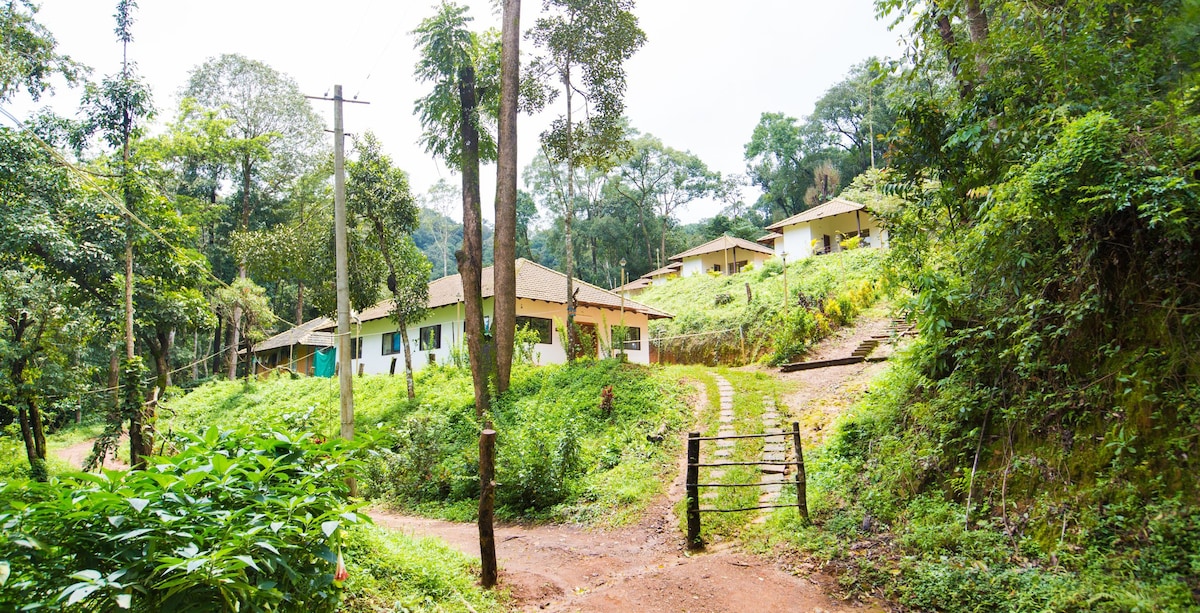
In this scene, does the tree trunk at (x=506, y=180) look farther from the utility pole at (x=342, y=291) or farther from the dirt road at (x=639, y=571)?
the dirt road at (x=639, y=571)

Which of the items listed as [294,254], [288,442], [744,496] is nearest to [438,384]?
[294,254]

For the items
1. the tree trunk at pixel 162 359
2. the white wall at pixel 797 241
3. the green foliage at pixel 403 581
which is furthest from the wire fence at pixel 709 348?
the tree trunk at pixel 162 359

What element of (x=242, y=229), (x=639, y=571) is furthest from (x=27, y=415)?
(x=242, y=229)

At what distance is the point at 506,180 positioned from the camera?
1512 centimetres

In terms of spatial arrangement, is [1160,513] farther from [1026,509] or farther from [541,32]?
[541,32]

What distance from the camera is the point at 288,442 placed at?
3.43 meters

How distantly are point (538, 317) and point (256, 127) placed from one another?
21709 millimetres

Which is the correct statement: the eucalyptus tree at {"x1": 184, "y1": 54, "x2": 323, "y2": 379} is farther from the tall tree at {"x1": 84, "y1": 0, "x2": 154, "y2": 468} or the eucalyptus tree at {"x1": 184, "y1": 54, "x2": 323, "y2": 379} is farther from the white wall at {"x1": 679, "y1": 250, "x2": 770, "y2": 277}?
the white wall at {"x1": 679, "y1": 250, "x2": 770, "y2": 277}

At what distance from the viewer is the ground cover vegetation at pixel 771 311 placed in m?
17.4

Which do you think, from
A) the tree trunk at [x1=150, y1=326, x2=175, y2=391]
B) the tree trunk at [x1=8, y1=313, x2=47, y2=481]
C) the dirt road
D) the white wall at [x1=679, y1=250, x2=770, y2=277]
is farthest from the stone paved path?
the white wall at [x1=679, y1=250, x2=770, y2=277]

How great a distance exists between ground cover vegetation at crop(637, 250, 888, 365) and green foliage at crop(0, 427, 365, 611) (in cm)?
1477

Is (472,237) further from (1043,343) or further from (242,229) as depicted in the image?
(242,229)

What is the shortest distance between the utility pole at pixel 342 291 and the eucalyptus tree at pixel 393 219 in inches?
226

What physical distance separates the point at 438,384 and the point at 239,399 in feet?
36.9
